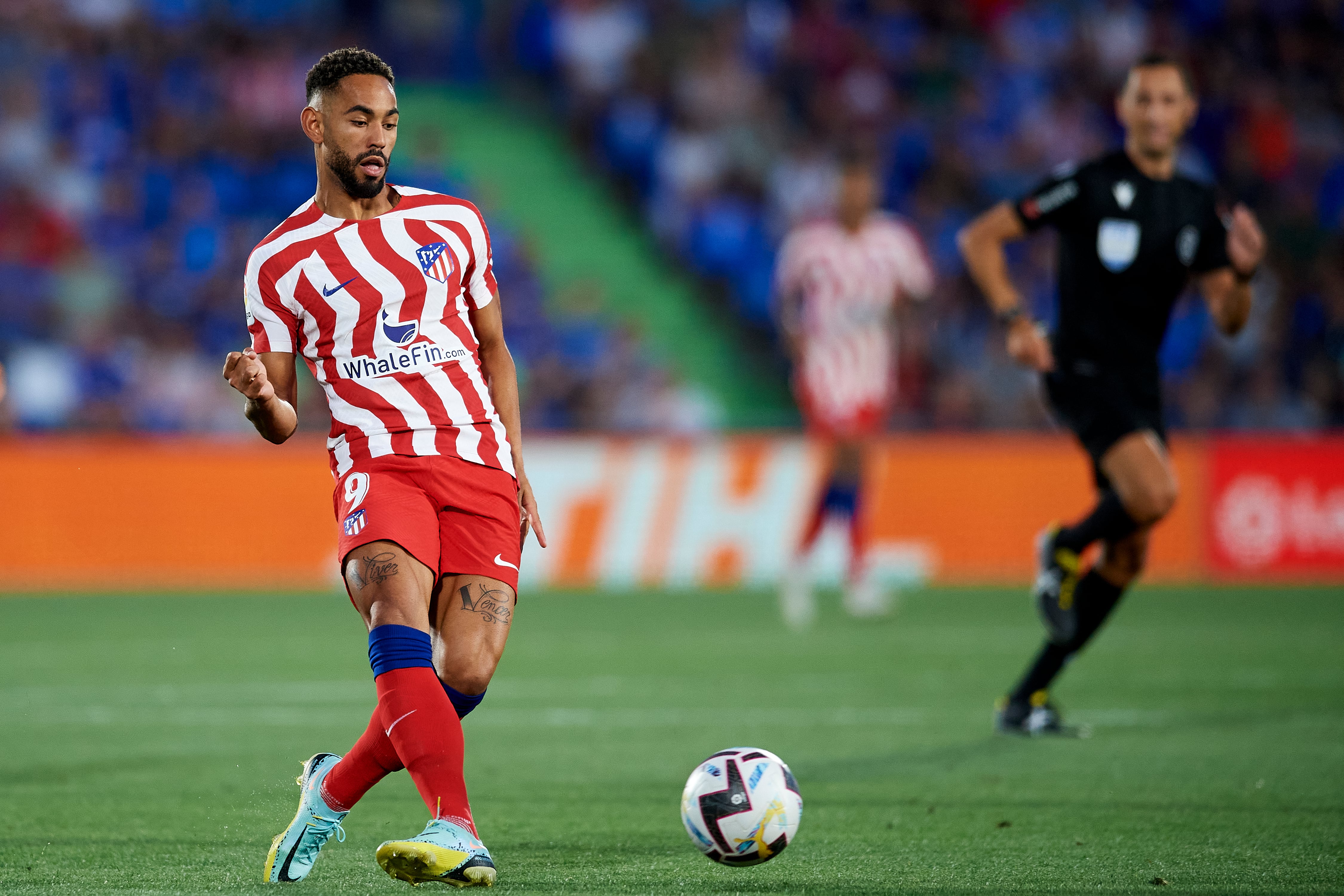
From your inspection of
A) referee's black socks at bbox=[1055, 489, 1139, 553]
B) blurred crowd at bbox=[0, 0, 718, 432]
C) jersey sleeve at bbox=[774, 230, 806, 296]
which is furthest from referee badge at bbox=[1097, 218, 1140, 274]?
blurred crowd at bbox=[0, 0, 718, 432]

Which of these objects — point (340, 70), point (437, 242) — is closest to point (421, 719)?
point (437, 242)

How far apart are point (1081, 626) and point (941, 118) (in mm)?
13444

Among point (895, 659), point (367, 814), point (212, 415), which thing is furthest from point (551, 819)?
point (212, 415)

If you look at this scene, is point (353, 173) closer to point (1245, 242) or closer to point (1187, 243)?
point (1245, 242)

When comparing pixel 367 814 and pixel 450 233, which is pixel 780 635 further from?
pixel 450 233

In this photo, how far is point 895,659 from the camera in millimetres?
9312

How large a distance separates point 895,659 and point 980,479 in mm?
5324

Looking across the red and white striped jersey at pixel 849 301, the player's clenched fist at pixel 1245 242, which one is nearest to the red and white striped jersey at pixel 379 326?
the player's clenched fist at pixel 1245 242

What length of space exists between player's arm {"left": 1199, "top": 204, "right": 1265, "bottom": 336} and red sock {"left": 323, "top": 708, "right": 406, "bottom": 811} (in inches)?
154

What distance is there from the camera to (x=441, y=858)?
372cm

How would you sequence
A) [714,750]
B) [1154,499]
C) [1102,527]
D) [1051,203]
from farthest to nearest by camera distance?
[1051,203] → [1102,527] → [1154,499] → [714,750]

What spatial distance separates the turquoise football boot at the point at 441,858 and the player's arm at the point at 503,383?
3.07 ft

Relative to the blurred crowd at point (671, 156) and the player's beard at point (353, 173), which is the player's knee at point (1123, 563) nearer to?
the player's beard at point (353, 173)

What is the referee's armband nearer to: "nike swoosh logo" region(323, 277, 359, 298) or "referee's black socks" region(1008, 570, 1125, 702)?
"referee's black socks" region(1008, 570, 1125, 702)
